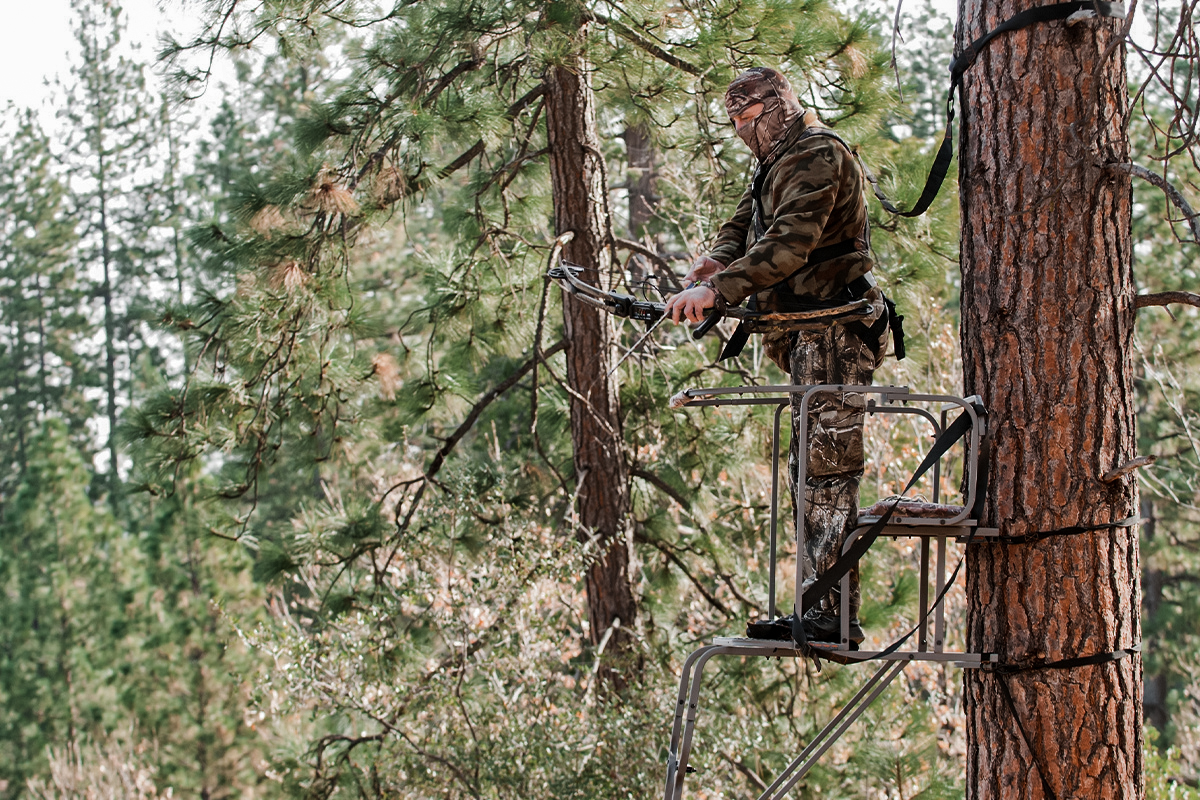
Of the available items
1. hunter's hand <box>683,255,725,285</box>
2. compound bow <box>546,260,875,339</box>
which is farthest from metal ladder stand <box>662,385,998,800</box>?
hunter's hand <box>683,255,725,285</box>

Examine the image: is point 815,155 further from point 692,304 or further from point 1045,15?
point 1045,15

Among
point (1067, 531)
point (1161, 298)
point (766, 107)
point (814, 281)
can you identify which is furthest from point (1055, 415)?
point (766, 107)

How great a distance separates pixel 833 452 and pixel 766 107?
0.97 meters

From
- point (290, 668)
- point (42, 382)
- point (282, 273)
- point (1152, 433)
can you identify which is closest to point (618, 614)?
point (290, 668)

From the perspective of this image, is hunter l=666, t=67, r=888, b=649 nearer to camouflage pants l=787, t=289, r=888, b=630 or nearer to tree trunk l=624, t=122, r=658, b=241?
camouflage pants l=787, t=289, r=888, b=630

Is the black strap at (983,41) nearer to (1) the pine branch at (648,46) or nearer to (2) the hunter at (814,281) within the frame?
(2) the hunter at (814,281)

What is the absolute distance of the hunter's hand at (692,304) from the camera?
2.79 metres

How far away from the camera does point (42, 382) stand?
25.4 m

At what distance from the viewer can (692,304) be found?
2.79 metres

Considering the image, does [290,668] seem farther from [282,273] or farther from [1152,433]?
[1152,433]

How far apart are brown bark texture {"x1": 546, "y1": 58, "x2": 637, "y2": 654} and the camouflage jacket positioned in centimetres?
322

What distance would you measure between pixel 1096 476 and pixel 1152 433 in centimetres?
1410

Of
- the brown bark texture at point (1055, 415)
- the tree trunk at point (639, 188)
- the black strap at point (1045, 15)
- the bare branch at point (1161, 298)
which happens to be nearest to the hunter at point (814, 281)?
the brown bark texture at point (1055, 415)

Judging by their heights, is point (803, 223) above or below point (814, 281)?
above
